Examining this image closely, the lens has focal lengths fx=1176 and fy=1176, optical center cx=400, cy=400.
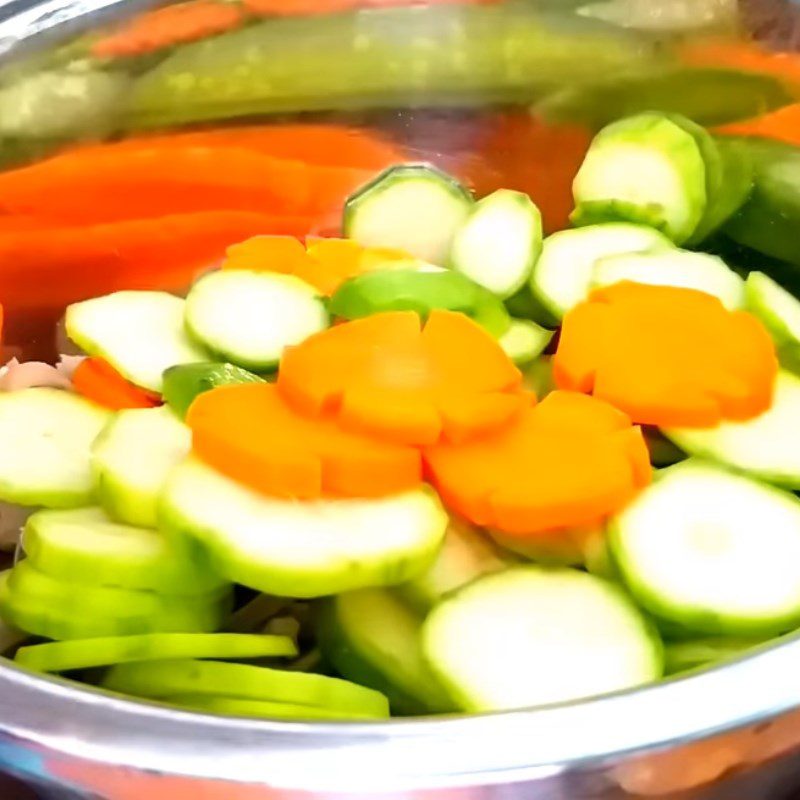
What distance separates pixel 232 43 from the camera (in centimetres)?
97

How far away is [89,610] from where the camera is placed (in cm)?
56

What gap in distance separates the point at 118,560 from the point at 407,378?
182 mm

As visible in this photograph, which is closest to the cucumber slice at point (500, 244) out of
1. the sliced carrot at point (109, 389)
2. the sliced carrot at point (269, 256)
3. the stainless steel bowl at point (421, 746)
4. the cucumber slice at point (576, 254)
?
the cucumber slice at point (576, 254)

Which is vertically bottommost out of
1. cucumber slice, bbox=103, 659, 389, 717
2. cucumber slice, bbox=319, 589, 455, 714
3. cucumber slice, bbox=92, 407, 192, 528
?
cucumber slice, bbox=319, 589, 455, 714

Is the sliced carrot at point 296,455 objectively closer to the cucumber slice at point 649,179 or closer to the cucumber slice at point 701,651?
the cucumber slice at point 701,651

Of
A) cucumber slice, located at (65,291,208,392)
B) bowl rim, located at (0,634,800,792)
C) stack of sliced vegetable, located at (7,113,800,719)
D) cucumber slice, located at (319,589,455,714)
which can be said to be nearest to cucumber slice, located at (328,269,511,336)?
stack of sliced vegetable, located at (7,113,800,719)

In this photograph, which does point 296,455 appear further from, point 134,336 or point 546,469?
point 134,336

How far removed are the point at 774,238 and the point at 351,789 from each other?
67cm

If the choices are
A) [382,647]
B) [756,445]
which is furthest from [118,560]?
[756,445]

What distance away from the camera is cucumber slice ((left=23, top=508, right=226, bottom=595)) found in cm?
57

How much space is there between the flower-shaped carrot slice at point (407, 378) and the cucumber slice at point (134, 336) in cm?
14

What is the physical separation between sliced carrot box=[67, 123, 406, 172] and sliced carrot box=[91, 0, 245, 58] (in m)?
0.07

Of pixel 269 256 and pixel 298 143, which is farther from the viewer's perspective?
pixel 298 143

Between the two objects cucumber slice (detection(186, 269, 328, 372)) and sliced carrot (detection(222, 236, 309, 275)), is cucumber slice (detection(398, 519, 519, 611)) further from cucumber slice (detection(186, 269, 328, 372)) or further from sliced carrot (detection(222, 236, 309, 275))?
sliced carrot (detection(222, 236, 309, 275))
